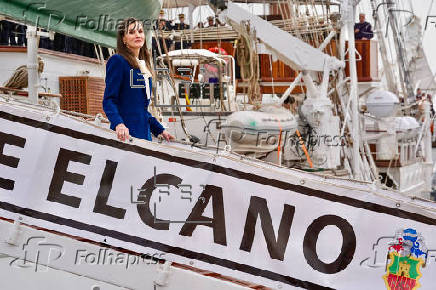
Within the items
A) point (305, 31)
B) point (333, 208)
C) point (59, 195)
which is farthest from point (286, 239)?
point (305, 31)

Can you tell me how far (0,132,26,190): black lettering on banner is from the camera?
3.46 m

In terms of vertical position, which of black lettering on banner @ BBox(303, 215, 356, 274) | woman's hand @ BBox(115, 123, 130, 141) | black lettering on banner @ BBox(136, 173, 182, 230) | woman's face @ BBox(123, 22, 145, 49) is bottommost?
black lettering on banner @ BBox(303, 215, 356, 274)

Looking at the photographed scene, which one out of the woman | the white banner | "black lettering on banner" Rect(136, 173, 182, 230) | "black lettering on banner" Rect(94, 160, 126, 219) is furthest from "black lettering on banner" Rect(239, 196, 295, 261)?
the woman

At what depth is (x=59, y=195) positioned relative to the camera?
345cm

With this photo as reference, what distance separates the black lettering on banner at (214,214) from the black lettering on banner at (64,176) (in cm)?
60

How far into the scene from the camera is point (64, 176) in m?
3.44

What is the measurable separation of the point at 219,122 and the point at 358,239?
Result: 26.1 ft

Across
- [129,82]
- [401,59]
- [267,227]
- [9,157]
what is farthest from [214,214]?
[401,59]

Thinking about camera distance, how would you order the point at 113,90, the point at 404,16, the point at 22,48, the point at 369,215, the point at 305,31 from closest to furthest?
the point at 369,215 < the point at 113,90 < the point at 22,48 < the point at 305,31 < the point at 404,16

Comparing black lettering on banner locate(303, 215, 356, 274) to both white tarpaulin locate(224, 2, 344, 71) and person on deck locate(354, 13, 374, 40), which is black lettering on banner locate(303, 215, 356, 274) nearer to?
white tarpaulin locate(224, 2, 344, 71)

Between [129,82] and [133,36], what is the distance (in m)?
0.26

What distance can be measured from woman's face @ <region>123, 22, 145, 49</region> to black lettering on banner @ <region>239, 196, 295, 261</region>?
1.12 metres

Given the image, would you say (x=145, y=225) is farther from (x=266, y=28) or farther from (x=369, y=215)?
(x=266, y=28)

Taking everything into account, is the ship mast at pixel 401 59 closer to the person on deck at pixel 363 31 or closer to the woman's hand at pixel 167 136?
the person on deck at pixel 363 31
